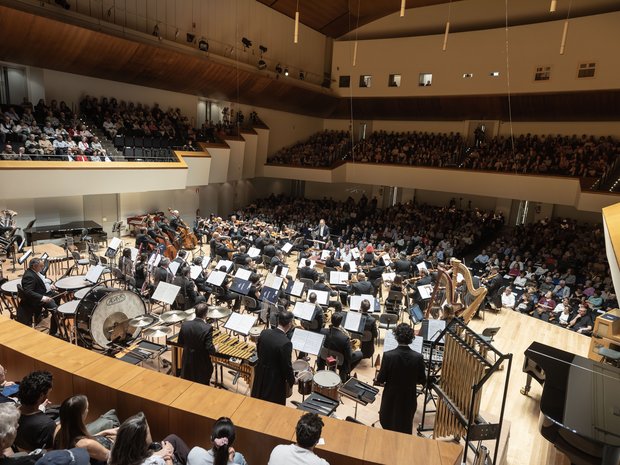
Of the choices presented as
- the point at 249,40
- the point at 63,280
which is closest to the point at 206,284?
the point at 63,280

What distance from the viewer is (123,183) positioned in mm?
15453

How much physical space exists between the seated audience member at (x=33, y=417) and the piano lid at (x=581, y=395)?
4.65 m

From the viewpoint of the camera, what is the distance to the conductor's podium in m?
3.25

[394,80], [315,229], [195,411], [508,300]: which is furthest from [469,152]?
[195,411]

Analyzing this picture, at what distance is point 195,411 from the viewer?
3545 millimetres

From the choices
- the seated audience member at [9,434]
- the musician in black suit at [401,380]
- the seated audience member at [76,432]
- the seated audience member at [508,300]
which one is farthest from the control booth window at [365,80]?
the seated audience member at [9,434]

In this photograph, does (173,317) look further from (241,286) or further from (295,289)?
(295,289)

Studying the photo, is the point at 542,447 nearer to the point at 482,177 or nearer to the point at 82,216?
the point at 482,177

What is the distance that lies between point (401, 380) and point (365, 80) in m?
22.1

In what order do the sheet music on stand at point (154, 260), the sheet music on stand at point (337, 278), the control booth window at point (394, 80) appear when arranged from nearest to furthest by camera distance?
the sheet music on stand at point (154, 260) < the sheet music on stand at point (337, 278) < the control booth window at point (394, 80)

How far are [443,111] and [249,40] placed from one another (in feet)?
37.0

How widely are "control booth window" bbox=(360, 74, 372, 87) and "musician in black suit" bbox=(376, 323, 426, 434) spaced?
2153 cm

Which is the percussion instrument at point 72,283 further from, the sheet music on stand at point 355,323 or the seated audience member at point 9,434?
the seated audience member at point 9,434

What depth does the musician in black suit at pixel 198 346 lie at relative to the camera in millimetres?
4941
